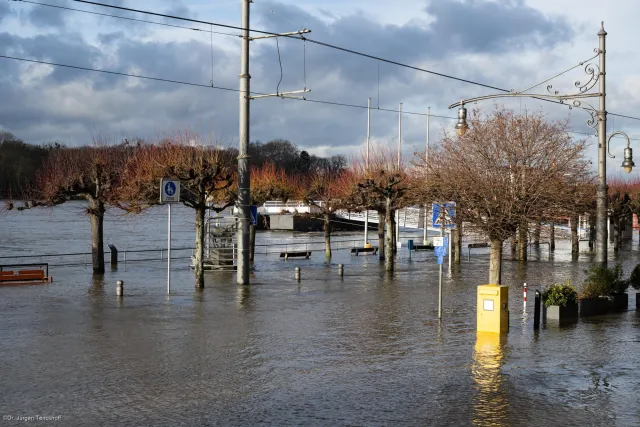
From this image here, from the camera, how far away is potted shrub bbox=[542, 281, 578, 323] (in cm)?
1917

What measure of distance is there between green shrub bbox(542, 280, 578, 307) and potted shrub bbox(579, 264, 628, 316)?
0.93m

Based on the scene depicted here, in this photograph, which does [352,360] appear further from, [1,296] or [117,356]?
[1,296]

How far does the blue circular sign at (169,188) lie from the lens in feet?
82.2

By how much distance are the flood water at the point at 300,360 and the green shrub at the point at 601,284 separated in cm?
79

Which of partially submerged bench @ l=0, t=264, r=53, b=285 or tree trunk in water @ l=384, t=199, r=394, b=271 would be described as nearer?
partially submerged bench @ l=0, t=264, r=53, b=285

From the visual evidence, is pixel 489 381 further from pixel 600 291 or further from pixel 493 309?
pixel 600 291

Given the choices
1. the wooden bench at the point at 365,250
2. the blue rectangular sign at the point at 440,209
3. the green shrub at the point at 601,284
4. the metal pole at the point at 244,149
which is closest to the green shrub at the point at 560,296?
the green shrub at the point at 601,284

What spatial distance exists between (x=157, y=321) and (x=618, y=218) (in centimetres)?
Answer: 4810

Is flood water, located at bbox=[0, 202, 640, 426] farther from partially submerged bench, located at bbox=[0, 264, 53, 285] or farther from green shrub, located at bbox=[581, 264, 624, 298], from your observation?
partially submerged bench, located at bbox=[0, 264, 53, 285]

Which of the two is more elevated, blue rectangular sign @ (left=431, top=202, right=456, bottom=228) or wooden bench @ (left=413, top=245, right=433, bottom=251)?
blue rectangular sign @ (left=431, top=202, right=456, bottom=228)

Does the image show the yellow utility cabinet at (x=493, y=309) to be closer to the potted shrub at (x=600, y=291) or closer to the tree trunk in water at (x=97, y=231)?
the potted shrub at (x=600, y=291)

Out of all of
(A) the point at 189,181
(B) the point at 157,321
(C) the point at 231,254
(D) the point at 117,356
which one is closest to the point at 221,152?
(C) the point at 231,254

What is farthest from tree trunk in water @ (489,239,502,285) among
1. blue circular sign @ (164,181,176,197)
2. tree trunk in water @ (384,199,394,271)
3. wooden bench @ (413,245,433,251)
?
wooden bench @ (413,245,433,251)

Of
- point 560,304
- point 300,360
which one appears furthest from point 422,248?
point 300,360
